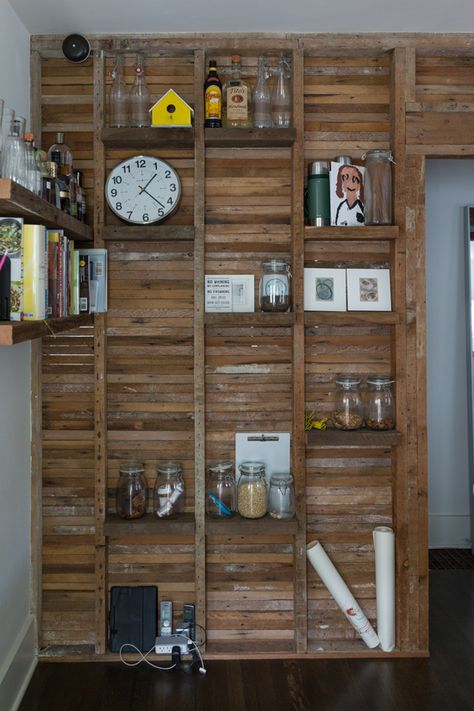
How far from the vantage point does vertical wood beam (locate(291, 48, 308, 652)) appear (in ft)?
8.75

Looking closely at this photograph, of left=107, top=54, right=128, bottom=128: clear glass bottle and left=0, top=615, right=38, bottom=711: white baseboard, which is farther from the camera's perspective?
left=107, top=54, right=128, bottom=128: clear glass bottle

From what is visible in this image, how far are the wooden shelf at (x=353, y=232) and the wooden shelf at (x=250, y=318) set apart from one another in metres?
0.36

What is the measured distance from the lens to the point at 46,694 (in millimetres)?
2418

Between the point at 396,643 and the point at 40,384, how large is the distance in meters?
1.95

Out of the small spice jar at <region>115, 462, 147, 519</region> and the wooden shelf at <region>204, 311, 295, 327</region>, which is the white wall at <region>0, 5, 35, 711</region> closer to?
the small spice jar at <region>115, 462, 147, 519</region>

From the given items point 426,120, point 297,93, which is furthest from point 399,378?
point 297,93

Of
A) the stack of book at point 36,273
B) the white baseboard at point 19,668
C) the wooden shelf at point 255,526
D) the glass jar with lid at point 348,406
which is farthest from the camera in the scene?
the glass jar with lid at point 348,406

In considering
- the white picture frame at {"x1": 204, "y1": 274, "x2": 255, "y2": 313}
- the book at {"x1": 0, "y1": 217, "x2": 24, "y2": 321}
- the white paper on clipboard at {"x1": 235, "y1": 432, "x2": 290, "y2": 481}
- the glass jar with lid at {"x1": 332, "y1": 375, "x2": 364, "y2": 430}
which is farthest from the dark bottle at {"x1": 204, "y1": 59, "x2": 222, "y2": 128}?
the white paper on clipboard at {"x1": 235, "y1": 432, "x2": 290, "y2": 481}

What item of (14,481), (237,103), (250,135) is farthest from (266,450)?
(237,103)

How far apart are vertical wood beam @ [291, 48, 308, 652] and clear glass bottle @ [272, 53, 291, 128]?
31 mm

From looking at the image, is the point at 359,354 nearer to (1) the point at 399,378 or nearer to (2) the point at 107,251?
(1) the point at 399,378

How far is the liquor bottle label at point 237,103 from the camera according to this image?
2.64 metres

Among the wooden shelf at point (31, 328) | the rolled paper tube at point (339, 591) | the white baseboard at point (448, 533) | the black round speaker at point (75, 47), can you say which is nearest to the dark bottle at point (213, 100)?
the black round speaker at point (75, 47)

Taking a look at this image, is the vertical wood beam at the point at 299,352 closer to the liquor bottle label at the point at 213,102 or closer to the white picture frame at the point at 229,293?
the white picture frame at the point at 229,293
